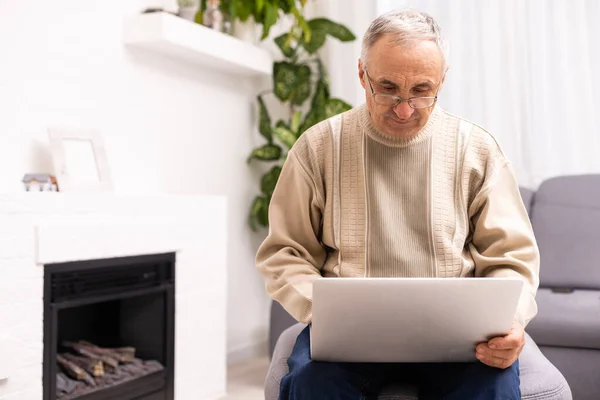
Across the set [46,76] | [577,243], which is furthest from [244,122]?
[577,243]

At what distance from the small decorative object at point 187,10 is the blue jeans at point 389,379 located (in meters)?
2.17

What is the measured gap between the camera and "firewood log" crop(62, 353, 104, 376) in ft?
8.83

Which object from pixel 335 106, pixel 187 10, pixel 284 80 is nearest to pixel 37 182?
pixel 187 10

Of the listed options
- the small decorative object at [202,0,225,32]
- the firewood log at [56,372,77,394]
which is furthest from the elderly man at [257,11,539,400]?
the small decorative object at [202,0,225,32]

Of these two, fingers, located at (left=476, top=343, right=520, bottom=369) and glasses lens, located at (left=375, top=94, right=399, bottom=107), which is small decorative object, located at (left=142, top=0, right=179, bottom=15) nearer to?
glasses lens, located at (left=375, top=94, right=399, bottom=107)

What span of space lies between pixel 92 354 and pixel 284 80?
6.09 feet

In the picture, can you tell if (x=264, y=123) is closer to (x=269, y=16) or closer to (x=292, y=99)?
(x=292, y=99)

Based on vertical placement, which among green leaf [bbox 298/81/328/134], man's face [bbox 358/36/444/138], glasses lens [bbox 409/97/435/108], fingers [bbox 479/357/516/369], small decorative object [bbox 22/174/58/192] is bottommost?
fingers [bbox 479/357/516/369]

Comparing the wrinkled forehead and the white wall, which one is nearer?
the wrinkled forehead

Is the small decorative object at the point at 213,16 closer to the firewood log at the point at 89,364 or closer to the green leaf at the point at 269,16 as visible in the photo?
the green leaf at the point at 269,16

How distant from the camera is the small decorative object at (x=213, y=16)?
11.5 feet

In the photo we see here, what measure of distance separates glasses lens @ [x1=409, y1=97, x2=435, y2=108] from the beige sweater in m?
0.13

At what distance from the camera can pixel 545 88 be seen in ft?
11.8

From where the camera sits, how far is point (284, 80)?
12.9 feet
